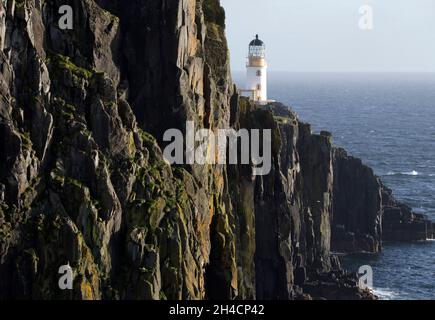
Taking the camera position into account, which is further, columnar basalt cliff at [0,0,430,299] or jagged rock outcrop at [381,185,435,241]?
jagged rock outcrop at [381,185,435,241]

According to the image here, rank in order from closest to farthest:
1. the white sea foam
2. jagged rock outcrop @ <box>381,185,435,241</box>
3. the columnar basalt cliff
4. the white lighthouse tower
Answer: the columnar basalt cliff < the white sea foam < jagged rock outcrop @ <box>381,185,435,241</box> < the white lighthouse tower

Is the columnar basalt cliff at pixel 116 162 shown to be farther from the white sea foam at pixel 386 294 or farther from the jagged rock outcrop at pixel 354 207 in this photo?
the jagged rock outcrop at pixel 354 207

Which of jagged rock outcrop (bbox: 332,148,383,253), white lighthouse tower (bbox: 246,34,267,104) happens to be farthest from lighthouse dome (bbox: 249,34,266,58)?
jagged rock outcrop (bbox: 332,148,383,253)

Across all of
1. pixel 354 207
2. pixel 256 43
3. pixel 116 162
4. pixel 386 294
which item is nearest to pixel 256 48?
pixel 256 43

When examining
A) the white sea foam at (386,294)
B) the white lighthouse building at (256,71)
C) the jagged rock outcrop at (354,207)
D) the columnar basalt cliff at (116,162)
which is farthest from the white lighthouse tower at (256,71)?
the columnar basalt cliff at (116,162)

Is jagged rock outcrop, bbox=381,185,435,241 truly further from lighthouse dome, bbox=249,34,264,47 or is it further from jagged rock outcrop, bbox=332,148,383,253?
lighthouse dome, bbox=249,34,264,47

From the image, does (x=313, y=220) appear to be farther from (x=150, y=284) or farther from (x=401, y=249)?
(x=150, y=284)

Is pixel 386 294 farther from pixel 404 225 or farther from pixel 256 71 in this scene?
pixel 256 71

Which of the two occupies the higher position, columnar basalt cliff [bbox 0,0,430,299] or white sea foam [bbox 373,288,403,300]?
columnar basalt cliff [bbox 0,0,430,299]
